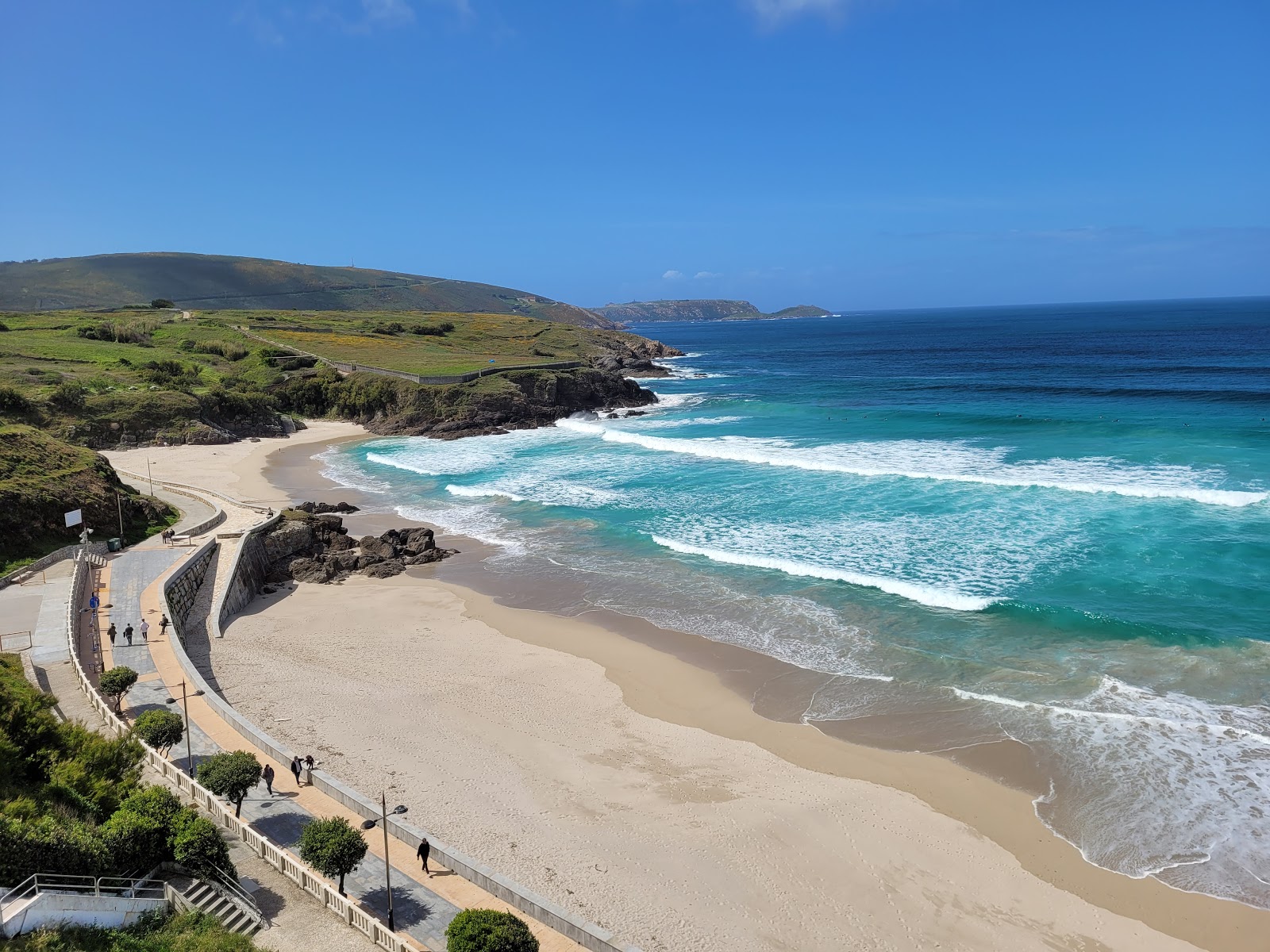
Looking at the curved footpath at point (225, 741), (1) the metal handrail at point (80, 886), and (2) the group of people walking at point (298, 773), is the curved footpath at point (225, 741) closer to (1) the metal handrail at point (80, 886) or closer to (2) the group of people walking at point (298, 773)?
(2) the group of people walking at point (298, 773)

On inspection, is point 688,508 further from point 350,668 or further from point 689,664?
point 350,668

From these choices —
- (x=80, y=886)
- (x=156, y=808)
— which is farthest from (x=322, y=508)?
(x=80, y=886)

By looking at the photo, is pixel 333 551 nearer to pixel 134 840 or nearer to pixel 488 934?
pixel 134 840

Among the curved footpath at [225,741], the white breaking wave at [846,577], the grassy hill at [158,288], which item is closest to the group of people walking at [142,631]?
the curved footpath at [225,741]

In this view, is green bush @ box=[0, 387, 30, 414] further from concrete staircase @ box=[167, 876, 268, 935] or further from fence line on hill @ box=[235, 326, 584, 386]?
concrete staircase @ box=[167, 876, 268, 935]

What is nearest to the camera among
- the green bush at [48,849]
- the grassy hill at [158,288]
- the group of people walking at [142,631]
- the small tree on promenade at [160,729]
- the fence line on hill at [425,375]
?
the green bush at [48,849]

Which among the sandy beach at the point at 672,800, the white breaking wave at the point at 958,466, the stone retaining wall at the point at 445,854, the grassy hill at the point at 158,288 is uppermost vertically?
the grassy hill at the point at 158,288
